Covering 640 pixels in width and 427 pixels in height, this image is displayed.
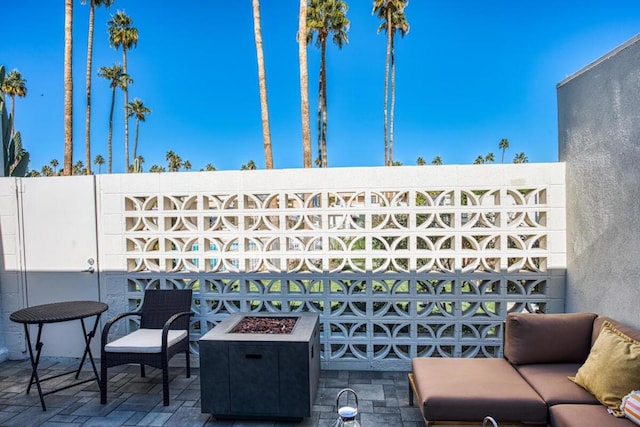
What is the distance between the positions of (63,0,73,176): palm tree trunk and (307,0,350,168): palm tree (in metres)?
10.1

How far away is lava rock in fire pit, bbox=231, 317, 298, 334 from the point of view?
126 inches

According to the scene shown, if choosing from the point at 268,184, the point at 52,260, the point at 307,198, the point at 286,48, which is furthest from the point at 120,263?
the point at 286,48

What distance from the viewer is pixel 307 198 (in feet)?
13.0

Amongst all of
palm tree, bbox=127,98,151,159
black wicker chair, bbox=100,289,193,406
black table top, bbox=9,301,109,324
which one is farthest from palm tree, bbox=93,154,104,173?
black wicker chair, bbox=100,289,193,406

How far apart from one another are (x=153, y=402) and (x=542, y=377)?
10.7 ft

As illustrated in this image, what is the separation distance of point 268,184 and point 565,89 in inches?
127

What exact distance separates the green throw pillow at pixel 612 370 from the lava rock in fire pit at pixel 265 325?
7.18 feet

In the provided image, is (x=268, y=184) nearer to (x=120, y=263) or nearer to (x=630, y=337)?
(x=120, y=263)

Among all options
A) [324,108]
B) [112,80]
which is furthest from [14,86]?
[324,108]

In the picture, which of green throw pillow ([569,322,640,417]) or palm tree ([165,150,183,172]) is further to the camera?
palm tree ([165,150,183,172])

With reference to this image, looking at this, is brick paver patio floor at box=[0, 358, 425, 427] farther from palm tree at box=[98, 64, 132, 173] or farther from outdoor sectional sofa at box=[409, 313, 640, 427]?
palm tree at box=[98, 64, 132, 173]

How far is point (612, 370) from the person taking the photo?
2312 millimetres

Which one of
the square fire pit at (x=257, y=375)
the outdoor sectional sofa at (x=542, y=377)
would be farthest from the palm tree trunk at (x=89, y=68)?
the outdoor sectional sofa at (x=542, y=377)

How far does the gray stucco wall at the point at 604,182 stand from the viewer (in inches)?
110
